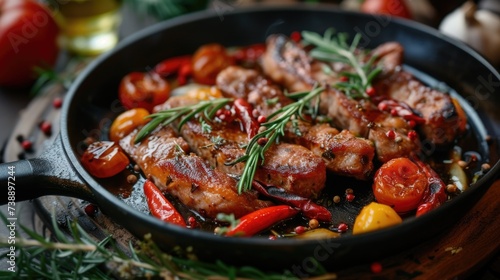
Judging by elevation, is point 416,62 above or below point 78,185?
above

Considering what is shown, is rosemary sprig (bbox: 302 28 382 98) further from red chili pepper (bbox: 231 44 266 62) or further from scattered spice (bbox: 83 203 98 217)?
scattered spice (bbox: 83 203 98 217)

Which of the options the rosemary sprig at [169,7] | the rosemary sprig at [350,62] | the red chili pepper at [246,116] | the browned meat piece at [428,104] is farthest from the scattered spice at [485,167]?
the rosemary sprig at [169,7]

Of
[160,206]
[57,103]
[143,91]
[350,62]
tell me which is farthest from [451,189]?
[57,103]

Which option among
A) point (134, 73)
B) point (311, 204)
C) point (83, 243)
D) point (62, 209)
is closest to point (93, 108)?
point (134, 73)

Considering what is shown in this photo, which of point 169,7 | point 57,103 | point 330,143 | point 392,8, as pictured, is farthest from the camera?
point 169,7

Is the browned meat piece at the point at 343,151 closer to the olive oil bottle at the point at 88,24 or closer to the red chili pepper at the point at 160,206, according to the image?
the red chili pepper at the point at 160,206

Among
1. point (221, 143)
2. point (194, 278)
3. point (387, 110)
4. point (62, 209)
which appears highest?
point (387, 110)

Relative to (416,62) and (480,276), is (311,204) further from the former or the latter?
(416,62)

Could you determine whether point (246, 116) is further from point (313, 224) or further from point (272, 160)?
point (313, 224)
